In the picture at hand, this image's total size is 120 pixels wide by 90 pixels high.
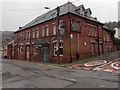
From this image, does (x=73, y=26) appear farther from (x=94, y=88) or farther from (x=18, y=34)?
(x=18, y=34)

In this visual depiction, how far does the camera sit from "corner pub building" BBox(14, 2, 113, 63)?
56.2 ft

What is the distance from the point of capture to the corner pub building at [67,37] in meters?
17.1

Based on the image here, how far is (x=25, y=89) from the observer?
207 inches

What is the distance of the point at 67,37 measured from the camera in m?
16.9

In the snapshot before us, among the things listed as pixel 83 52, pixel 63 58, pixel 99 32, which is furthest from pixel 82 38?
pixel 99 32

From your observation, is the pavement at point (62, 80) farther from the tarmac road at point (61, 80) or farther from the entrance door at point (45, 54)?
the entrance door at point (45, 54)

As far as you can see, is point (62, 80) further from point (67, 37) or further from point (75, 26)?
point (75, 26)

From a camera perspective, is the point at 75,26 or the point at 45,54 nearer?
the point at 75,26

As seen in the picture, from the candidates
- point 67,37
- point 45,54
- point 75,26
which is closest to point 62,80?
point 67,37

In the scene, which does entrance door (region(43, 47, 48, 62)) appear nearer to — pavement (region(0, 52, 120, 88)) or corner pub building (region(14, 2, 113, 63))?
corner pub building (region(14, 2, 113, 63))

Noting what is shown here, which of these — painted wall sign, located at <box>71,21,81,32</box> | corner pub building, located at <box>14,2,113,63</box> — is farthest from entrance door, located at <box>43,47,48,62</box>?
painted wall sign, located at <box>71,21,81,32</box>

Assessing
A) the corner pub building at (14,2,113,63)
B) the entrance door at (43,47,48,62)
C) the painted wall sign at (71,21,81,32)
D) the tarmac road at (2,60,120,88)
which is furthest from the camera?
the entrance door at (43,47,48,62)

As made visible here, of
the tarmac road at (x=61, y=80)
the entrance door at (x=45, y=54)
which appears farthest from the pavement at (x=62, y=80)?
the entrance door at (x=45, y=54)

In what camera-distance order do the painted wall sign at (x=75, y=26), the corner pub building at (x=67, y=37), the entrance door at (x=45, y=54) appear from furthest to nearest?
the entrance door at (x=45, y=54) < the painted wall sign at (x=75, y=26) < the corner pub building at (x=67, y=37)
